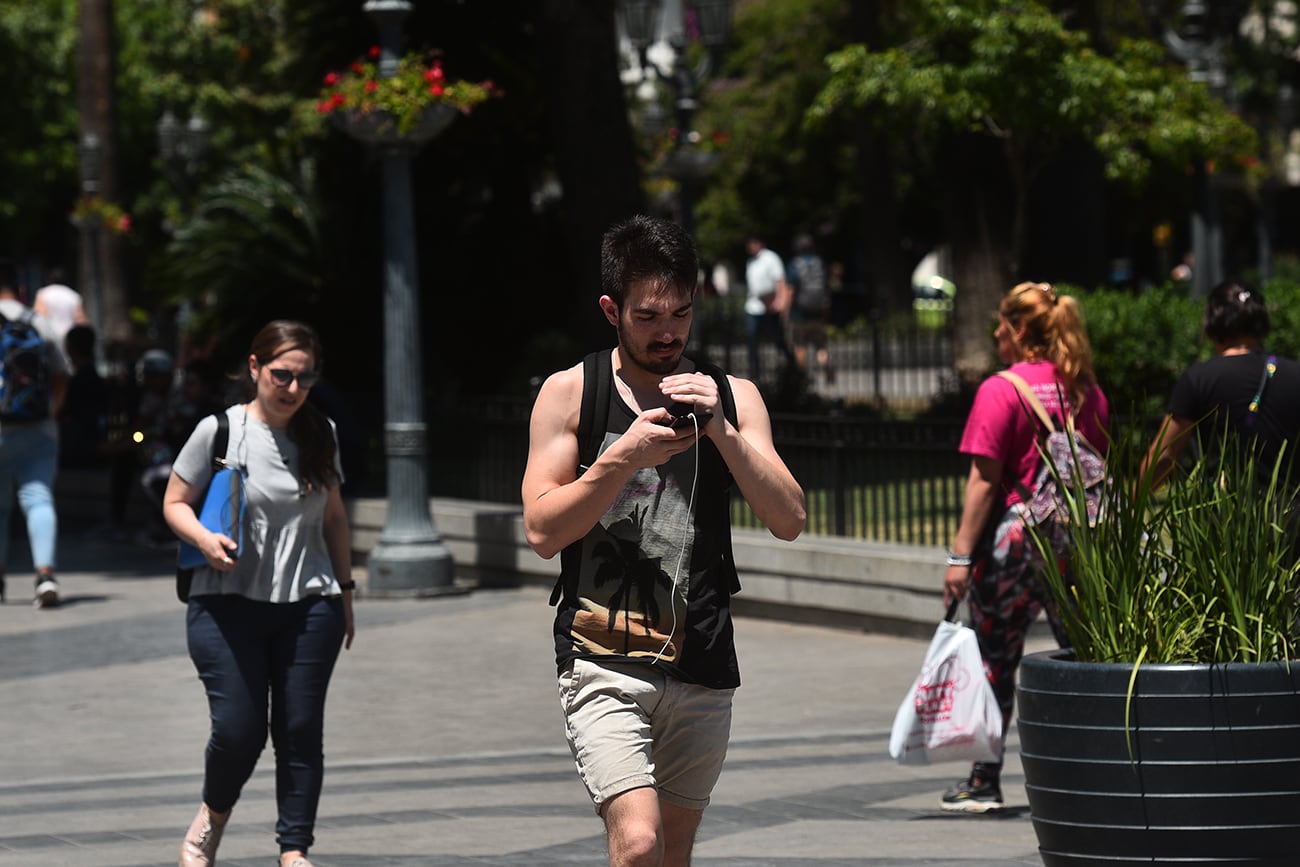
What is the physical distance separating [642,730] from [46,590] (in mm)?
9132

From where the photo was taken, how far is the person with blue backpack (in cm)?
1257

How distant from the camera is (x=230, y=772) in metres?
5.95

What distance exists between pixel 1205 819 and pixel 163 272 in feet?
54.9

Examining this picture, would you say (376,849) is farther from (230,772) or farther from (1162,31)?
(1162,31)

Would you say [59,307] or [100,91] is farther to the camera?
[100,91]

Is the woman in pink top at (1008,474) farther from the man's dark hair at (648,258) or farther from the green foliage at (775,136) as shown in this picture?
the green foliage at (775,136)

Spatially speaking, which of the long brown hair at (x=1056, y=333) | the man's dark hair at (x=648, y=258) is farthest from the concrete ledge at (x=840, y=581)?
the man's dark hair at (x=648, y=258)

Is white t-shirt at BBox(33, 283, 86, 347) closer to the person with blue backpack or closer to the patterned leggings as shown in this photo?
the person with blue backpack

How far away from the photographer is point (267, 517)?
619 cm

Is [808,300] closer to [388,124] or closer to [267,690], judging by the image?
[388,124]

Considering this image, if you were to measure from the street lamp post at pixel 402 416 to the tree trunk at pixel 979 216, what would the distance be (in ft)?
23.3

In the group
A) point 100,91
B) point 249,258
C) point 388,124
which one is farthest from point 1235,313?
point 100,91

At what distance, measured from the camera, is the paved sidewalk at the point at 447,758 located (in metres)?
6.80

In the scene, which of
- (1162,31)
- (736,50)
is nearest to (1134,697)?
(1162,31)
